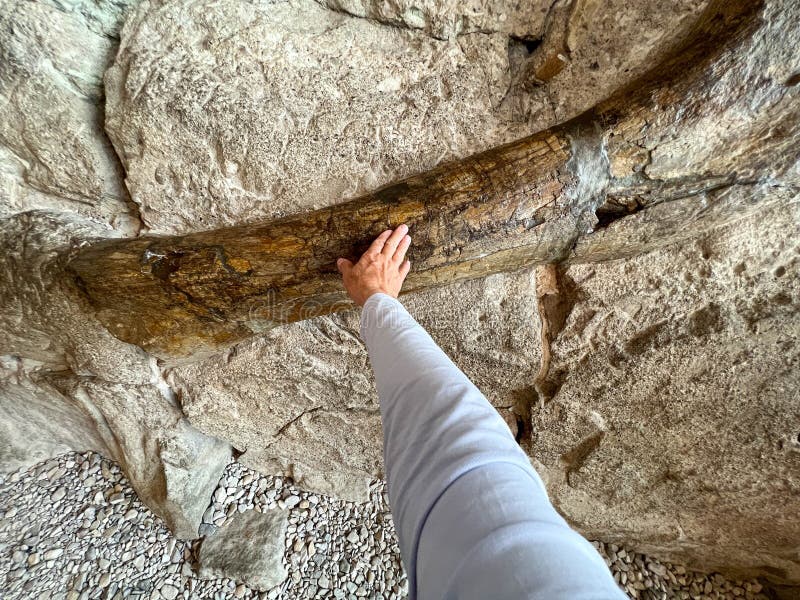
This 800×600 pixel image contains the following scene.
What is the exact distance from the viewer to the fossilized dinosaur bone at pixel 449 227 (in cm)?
97

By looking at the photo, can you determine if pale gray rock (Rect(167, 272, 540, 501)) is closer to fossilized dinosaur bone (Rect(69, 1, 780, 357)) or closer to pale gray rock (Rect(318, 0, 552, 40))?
fossilized dinosaur bone (Rect(69, 1, 780, 357))

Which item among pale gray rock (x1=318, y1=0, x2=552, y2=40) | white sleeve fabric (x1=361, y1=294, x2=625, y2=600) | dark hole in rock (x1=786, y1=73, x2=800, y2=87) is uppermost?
pale gray rock (x1=318, y1=0, x2=552, y2=40)

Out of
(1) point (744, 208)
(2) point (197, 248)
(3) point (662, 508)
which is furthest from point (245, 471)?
(1) point (744, 208)

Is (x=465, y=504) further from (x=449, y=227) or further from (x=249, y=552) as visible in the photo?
(x=249, y=552)

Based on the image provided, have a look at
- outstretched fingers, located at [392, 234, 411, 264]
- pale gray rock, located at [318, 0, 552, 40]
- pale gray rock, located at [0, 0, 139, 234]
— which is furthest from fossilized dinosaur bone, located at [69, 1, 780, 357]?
pale gray rock, located at [318, 0, 552, 40]

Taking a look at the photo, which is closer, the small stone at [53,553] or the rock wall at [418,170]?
the rock wall at [418,170]

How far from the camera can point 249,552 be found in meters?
1.53

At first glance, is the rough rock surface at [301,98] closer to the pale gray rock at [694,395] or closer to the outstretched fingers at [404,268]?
the outstretched fingers at [404,268]

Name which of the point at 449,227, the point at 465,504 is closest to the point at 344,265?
the point at 449,227

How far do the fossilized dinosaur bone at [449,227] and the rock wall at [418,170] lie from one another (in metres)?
0.08

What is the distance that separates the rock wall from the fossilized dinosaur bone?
0.08 meters

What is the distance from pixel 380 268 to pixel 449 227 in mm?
233

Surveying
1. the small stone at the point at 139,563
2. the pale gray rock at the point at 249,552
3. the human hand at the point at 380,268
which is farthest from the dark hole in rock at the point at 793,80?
the small stone at the point at 139,563

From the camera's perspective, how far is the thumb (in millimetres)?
1022
